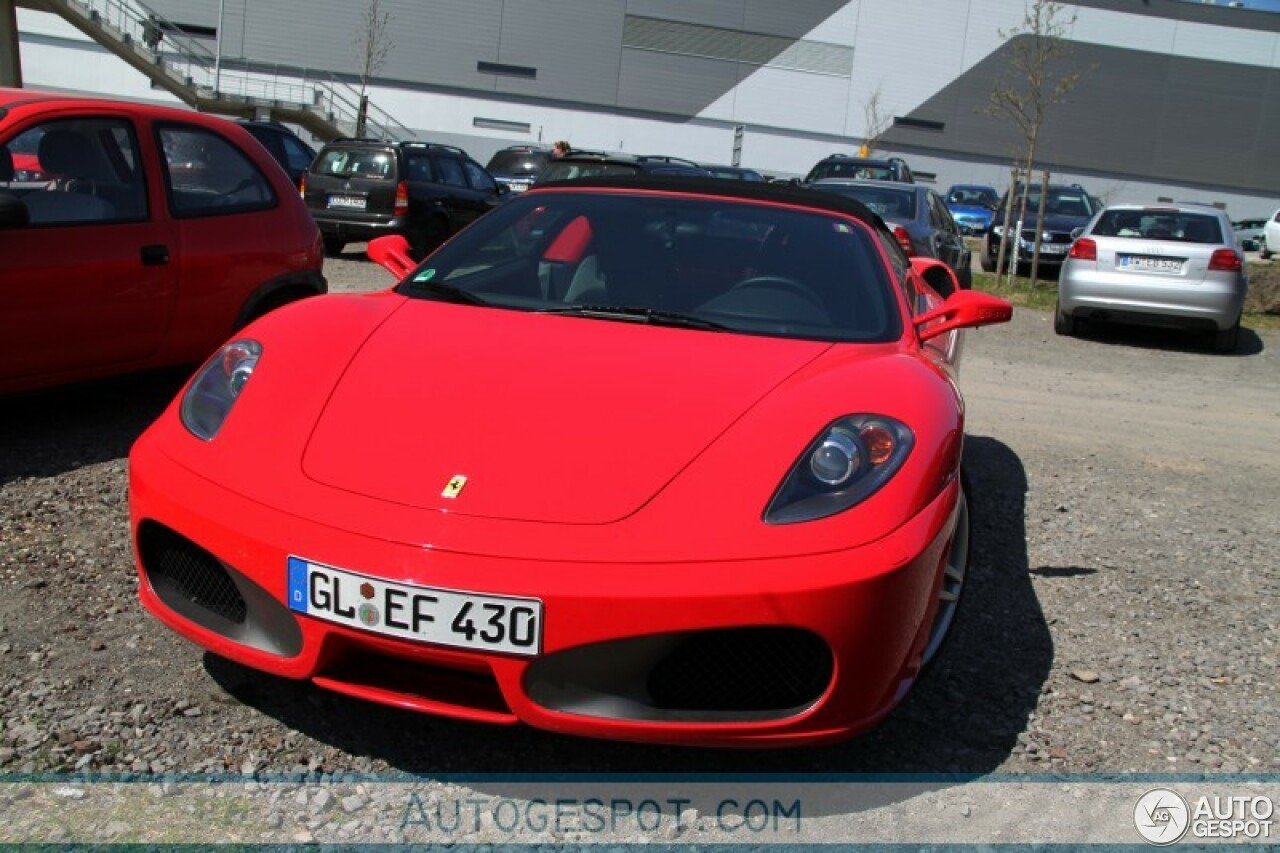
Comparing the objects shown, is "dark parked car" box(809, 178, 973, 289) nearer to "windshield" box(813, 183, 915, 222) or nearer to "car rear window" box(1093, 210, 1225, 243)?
"windshield" box(813, 183, 915, 222)

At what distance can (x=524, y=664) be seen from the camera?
92.1 inches

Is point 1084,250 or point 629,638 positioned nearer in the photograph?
point 629,638

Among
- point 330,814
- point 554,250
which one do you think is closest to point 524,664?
point 330,814

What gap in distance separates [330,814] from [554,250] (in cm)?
210

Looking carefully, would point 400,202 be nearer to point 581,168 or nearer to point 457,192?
point 457,192

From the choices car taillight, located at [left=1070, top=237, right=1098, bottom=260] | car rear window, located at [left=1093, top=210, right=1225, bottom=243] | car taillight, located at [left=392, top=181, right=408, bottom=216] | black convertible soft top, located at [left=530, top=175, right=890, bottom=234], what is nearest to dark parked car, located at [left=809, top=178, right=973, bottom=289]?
car taillight, located at [left=1070, top=237, right=1098, bottom=260]

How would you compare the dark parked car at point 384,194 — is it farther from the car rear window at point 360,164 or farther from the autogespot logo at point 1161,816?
the autogespot logo at point 1161,816

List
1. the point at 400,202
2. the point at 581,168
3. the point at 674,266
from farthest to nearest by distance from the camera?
1. the point at 400,202
2. the point at 581,168
3. the point at 674,266

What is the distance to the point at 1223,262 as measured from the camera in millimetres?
11102

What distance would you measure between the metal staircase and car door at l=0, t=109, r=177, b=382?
2935cm

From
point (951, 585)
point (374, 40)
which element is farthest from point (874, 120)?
point (951, 585)

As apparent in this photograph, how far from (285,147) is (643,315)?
1699 centimetres

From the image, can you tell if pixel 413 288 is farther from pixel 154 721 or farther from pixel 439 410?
pixel 154 721

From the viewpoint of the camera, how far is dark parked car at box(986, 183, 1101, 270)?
17328 millimetres
